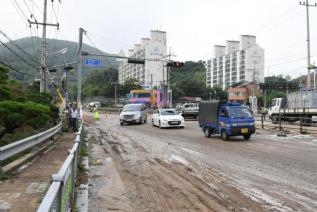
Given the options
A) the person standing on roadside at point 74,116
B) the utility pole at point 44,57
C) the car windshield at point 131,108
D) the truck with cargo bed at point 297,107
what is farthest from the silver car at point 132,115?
the truck with cargo bed at point 297,107

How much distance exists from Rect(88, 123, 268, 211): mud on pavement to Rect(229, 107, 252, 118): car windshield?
312 inches

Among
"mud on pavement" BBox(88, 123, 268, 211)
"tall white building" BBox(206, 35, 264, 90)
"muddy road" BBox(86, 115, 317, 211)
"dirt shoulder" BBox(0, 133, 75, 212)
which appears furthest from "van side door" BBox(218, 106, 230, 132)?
"tall white building" BBox(206, 35, 264, 90)

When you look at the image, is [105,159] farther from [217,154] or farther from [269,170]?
[269,170]

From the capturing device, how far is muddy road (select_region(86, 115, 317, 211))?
7199 millimetres

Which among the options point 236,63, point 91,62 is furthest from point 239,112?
point 236,63

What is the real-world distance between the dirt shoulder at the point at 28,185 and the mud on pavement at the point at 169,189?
1.05 meters

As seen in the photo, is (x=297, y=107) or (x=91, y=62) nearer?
(x=91, y=62)

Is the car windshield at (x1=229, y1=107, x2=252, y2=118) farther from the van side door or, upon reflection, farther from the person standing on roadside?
the person standing on roadside

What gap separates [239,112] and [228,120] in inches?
37.2

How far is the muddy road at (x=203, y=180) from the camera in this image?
7199mm

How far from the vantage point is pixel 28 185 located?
8602 millimetres

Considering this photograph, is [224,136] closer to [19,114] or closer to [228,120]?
[228,120]

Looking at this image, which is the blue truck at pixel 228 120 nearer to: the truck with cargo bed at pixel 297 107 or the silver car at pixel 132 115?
the truck with cargo bed at pixel 297 107

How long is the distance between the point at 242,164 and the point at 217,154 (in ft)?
8.54
